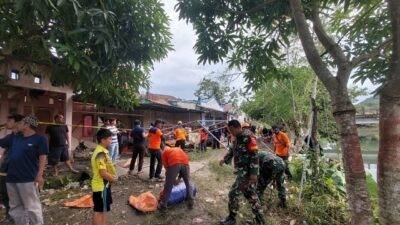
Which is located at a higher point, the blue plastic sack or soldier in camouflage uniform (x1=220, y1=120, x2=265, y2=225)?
soldier in camouflage uniform (x1=220, y1=120, x2=265, y2=225)

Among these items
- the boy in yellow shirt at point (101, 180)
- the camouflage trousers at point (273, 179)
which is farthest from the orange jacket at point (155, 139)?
the boy in yellow shirt at point (101, 180)

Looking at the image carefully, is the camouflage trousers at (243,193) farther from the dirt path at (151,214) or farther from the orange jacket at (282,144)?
the orange jacket at (282,144)

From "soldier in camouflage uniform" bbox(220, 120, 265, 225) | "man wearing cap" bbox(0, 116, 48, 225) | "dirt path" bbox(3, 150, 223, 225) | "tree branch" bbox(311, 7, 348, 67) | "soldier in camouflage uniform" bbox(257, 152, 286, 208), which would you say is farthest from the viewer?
"soldier in camouflage uniform" bbox(257, 152, 286, 208)

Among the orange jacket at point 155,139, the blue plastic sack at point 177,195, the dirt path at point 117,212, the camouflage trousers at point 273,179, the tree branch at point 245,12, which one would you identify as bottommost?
the dirt path at point 117,212

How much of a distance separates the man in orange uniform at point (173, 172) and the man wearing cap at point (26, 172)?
2.16 meters

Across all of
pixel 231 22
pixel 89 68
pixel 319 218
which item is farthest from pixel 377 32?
pixel 89 68

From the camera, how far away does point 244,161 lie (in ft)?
18.5

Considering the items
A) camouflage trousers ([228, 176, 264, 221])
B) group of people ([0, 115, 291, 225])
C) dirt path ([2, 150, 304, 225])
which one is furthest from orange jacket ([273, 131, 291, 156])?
camouflage trousers ([228, 176, 264, 221])

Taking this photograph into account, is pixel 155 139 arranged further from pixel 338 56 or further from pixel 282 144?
pixel 338 56

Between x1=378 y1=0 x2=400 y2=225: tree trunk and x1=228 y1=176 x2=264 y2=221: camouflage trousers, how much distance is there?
7.73 ft

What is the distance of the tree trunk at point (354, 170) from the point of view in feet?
12.1

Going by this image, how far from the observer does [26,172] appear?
479 centimetres

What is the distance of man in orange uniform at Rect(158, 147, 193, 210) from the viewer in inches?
251

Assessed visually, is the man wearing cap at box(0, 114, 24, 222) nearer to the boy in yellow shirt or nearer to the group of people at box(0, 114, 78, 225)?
the group of people at box(0, 114, 78, 225)
